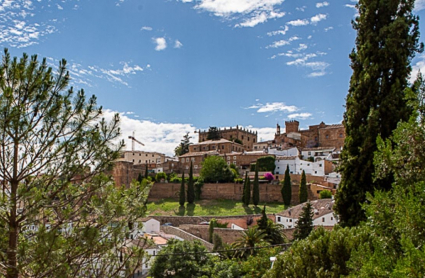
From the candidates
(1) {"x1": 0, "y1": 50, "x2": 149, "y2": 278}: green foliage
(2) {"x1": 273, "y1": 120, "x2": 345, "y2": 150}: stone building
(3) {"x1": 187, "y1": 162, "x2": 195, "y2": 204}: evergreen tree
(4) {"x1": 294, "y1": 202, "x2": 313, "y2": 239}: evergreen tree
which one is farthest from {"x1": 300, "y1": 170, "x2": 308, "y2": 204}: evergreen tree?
(1) {"x1": 0, "y1": 50, "x2": 149, "y2": 278}: green foliage

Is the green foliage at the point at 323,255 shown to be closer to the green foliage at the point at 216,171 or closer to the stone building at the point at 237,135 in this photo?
the green foliage at the point at 216,171

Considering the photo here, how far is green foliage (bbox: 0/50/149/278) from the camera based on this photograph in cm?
455

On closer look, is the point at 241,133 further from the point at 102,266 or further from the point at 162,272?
the point at 102,266

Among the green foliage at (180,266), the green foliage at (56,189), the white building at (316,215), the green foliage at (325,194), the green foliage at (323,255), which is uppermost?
the green foliage at (56,189)

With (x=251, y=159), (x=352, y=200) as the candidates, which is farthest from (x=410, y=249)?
(x=251, y=159)

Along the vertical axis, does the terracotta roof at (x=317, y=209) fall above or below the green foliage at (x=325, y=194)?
below

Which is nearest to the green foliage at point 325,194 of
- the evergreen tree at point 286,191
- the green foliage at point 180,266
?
the evergreen tree at point 286,191

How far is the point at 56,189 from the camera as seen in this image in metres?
5.18

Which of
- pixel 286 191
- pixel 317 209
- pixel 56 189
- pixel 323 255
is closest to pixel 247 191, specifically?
pixel 286 191

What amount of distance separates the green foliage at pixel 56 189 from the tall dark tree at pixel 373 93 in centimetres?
540

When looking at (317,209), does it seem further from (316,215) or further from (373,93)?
(373,93)

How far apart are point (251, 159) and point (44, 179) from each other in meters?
45.5

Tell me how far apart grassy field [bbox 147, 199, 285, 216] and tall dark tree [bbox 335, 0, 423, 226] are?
27212 mm

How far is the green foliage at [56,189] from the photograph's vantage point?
4.55 m
